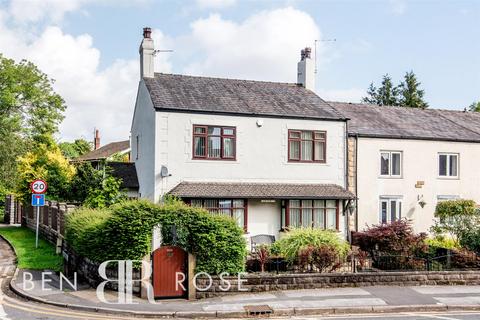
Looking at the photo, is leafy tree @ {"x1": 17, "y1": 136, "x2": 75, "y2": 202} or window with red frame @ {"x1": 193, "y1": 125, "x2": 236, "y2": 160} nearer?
window with red frame @ {"x1": 193, "y1": 125, "x2": 236, "y2": 160}

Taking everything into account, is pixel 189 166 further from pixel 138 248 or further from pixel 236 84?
pixel 138 248

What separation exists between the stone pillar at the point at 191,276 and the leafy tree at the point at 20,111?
33355 mm

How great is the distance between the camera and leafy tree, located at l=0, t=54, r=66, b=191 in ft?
149

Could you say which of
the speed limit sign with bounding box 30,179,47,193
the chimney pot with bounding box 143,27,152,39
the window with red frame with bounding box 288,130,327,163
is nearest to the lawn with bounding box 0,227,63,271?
the speed limit sign with bounding box 30,179,47,193

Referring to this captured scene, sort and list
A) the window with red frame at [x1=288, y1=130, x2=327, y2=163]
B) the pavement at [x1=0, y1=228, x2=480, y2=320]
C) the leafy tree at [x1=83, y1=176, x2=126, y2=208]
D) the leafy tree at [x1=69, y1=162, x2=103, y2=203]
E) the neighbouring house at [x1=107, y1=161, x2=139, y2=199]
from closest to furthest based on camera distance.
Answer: the pavement at [x1=0, y1=228, x2=480, y2=320]
the leafy tree at [x1=83, y1=176, x2=126, y2=208]
the window with red frame at [x1=288, y1=130, x2=327, y2=163]
the neighbouring house at [x1=107, y1=161, x2=139, y2=199]
the leafy tree at [x1=69, y1=162, x2=103, y2=203]

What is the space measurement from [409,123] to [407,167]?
10.1 feet

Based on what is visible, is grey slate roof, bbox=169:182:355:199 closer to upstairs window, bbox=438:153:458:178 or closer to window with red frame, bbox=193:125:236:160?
window with red frame, bbox=193:125:236:160

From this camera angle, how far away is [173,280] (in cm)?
1545

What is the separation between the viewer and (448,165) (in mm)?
27547

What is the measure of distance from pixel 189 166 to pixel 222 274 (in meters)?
8.11

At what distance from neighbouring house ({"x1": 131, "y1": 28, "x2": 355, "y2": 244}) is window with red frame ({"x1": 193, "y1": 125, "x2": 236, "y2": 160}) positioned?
0.04 metres

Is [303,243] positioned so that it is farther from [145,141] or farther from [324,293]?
[145,141]

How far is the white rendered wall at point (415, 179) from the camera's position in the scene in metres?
26.0

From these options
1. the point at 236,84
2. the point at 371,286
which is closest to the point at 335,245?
the point at 371,286
